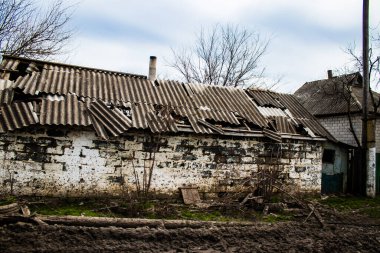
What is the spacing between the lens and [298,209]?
885 cm

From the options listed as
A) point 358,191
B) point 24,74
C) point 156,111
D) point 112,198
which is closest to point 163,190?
point 112,198

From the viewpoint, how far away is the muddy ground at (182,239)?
4957 millimetres

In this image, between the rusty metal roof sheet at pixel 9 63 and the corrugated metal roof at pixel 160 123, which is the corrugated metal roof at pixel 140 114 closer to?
the corrugated metal roof at pixel 160 123

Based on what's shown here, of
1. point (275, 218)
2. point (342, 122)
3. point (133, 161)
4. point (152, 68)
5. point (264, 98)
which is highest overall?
point (152, 68)

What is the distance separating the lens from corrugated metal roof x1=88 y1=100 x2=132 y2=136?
333 inches

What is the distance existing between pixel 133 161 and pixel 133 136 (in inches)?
26.7

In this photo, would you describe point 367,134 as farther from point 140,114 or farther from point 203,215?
point 140,114

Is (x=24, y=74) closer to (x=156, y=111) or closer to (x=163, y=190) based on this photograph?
(x=156, y=111)

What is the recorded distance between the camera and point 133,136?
9.01 m

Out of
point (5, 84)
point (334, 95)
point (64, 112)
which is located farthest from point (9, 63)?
point (334, 95)

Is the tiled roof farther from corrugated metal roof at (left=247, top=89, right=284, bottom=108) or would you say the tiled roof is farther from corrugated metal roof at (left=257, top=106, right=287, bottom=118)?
corrugated metal roof at (left=257, top=106, right=287, bottom=118)

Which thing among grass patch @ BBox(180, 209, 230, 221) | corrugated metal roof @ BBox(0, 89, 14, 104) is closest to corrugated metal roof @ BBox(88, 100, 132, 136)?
corrugated metal roof @ BBox(0, 89, 14, 104)

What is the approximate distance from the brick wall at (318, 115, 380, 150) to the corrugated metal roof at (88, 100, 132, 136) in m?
12.5

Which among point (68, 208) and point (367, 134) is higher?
point (367, 134)
